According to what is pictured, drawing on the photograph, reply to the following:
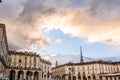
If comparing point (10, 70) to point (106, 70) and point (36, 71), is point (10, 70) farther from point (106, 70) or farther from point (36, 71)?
point (106, 70)

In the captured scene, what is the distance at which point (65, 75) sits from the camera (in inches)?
4417

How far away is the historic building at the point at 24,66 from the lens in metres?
83.2

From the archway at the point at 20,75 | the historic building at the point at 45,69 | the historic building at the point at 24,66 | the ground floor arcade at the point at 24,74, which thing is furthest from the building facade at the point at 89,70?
the archway at the point at 20,75

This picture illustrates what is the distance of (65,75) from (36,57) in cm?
2884

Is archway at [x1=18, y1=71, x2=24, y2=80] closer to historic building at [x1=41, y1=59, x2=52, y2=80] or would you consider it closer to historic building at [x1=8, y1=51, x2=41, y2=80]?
historic building at [x1=8, y1=51, x2=41, y2=80]

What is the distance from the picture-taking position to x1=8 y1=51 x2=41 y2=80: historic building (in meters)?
83.2

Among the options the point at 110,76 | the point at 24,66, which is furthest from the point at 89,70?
the point at 24,66

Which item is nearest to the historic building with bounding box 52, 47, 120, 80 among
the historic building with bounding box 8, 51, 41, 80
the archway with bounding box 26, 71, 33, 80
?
the historic building with bounding box 8, 51, 41, 80

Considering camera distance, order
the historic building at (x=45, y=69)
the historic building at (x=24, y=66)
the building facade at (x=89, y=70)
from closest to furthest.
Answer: the historic building at (x=24, y=66), the building facade at (x=89, y=70), the historic building at (x=45, y=69)

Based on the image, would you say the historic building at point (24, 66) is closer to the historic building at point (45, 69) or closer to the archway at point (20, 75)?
the archway at point (20, 75)

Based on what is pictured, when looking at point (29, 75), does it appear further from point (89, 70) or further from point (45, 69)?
point (89, 70)

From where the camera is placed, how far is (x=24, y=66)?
86.2 m

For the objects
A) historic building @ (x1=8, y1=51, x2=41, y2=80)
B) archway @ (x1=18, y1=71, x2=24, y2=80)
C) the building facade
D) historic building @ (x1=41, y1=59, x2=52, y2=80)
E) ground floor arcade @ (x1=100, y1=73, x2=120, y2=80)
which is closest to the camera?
historic building @ (x1=8, y1=51, x2=41, y2=80)

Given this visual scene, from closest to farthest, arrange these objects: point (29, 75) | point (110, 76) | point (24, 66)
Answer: point (24, 66) → point (29, 75) → point (110, 76)
